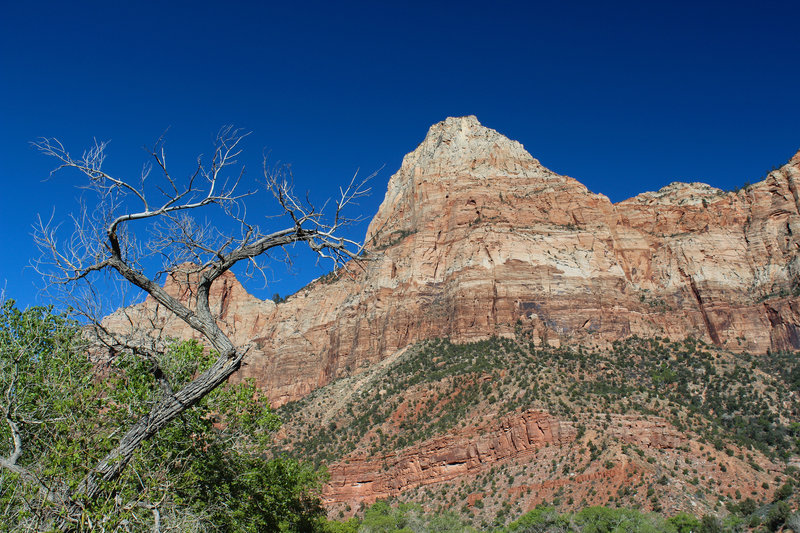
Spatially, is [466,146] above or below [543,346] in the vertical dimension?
above

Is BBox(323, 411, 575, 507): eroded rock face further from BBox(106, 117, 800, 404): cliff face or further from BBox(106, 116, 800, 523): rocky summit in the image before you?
BBox(106, 117, 800, 404): cliff face

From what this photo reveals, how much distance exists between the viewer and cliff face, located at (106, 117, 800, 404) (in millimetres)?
72500

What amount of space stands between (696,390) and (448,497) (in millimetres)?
27503

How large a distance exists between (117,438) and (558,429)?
44.3 m

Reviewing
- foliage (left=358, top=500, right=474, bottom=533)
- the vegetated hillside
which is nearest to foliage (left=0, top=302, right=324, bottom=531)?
foliage (left=358, top=500, right=474, bottom=533)

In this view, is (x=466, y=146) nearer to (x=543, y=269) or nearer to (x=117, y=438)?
(x=543, y=269)

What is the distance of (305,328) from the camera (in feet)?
320

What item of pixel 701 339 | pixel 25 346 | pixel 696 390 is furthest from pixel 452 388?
pixel 25 346

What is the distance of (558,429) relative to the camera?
160 feet

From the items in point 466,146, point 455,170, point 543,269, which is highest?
point 466,146

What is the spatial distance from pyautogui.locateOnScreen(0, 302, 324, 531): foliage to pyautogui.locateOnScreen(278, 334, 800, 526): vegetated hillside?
33802mm

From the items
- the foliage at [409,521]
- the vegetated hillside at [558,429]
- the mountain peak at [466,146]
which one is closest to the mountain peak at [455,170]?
the mountain peak at [466,146]

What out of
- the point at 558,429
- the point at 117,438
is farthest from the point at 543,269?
the point at 117,438

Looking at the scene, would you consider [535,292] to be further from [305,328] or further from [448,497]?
[305,328]
